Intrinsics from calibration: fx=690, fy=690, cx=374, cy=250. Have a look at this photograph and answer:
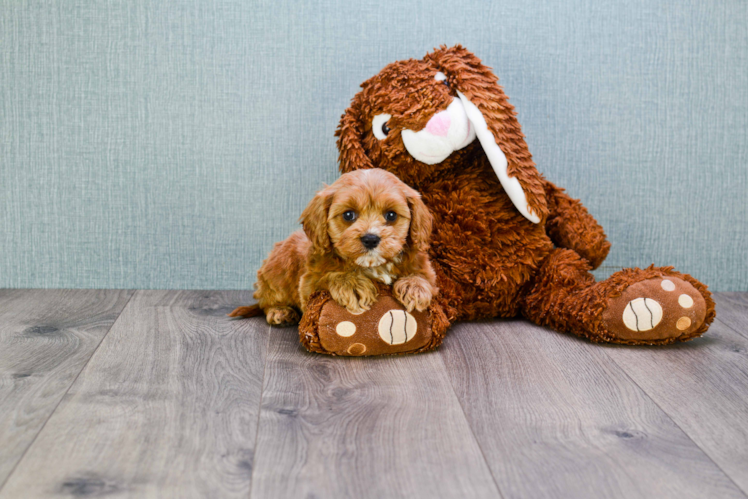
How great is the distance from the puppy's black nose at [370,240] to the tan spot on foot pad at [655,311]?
56cm

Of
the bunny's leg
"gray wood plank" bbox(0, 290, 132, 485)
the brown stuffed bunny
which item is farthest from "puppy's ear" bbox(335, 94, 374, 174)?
"gray wood plank" bbox(0, 290, 132, 485)

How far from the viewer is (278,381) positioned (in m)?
1.33

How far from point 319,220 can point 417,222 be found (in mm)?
205

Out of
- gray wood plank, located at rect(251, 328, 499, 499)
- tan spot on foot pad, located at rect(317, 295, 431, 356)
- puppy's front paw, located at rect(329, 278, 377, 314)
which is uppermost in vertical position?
puppy's front paw, located at rect(329, 278, 377, 314)

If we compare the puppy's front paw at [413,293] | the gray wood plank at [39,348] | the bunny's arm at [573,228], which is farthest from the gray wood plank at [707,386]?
the gray wood plank at [39,348]

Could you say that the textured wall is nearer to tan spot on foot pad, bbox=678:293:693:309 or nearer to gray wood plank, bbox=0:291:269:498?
gray wood plank, bbox=0:291:269:498

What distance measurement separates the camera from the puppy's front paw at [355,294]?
1440mm

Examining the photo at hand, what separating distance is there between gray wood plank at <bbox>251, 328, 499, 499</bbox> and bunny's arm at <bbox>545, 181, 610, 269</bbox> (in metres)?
0.55

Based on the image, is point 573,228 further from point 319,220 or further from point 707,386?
point 319,220

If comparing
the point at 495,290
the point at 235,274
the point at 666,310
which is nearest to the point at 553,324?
the point at 495,290

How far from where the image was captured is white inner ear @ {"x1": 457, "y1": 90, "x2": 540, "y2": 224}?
63.0 inches

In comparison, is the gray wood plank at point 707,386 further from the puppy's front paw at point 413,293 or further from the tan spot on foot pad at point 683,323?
the puppy's front paw at point 413,293

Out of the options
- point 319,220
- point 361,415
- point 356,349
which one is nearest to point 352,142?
point 319,220

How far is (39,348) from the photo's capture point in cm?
151
